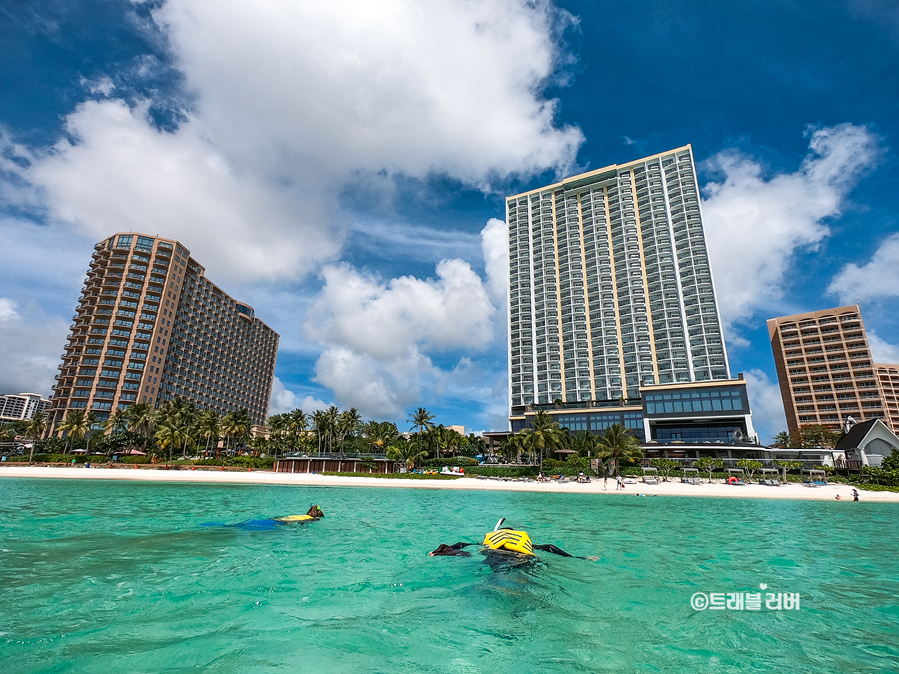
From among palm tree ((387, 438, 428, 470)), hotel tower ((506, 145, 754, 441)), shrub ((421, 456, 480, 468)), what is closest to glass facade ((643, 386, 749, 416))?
hotel tower ((506, 145, 754, 441))

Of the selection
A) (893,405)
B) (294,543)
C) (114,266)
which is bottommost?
(294,543)

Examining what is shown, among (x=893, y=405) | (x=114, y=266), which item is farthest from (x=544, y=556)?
(x=893, y=405)

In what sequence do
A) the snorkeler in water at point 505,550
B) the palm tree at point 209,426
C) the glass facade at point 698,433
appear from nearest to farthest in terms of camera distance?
the snorkeler in water at point 505,550, the glass facade at point 698,433, the palm tree at point 209,426

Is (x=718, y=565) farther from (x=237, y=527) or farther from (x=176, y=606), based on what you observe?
(x=237, y=527)

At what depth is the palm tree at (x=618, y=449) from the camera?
64.6m

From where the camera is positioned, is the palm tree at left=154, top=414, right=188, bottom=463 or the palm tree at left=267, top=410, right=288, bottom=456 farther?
the palm tree at left=267, top=410, right=288, bottom=456

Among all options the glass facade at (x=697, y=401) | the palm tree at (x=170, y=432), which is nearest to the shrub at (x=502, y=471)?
the glass facade at (x=697, y=401)

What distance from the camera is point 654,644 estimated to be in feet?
26.0

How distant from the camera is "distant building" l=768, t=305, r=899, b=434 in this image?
11350 cm

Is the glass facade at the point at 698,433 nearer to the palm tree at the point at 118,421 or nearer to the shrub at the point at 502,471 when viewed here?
the shrub at the point at 502,471

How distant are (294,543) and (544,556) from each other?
946 centimetres

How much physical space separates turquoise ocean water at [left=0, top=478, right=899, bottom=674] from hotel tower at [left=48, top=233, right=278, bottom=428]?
103 metres

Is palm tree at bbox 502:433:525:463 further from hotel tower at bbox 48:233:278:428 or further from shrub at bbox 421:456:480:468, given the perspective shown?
hotel tower at bbox 48:233:278:428

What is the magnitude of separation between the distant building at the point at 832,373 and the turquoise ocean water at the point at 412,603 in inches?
5011
